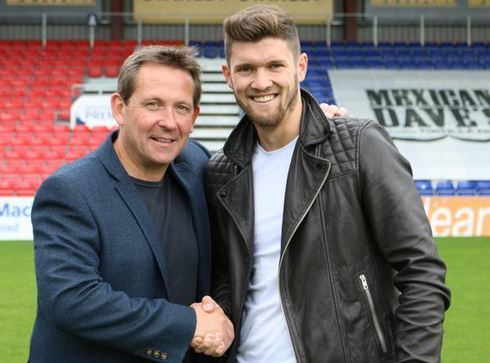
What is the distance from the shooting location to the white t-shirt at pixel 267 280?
2408 mm

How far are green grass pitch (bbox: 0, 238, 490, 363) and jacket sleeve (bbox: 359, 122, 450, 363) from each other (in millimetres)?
3953

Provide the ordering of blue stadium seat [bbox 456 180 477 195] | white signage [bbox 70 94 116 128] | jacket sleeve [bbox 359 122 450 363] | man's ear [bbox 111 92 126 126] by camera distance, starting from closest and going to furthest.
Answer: jacket sleeve [bbox 359 122 450 363]
man's ear [bbox 111 92 126 126]
blue stadium seat [bbox 456 180 477 195]
white signage [bbox 70 94 116 128]

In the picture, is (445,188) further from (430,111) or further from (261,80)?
(261,80)

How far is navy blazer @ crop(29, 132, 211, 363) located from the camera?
2.28 meters

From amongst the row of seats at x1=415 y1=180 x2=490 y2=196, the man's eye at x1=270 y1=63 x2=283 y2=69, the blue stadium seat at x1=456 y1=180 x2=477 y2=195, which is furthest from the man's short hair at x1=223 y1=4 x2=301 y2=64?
the blue stadium seat at x1=456 y1=180 x2=477 y2=195

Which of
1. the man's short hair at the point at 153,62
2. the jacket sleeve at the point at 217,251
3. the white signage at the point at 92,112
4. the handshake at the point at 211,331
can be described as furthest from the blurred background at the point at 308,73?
the handshake at the point at 211,331

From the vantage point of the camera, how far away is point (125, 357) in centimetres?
Answer: 243

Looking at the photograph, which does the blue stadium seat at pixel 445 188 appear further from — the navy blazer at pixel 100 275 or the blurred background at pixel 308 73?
the navy blazer at pixel 100 275

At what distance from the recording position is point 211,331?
2.42m

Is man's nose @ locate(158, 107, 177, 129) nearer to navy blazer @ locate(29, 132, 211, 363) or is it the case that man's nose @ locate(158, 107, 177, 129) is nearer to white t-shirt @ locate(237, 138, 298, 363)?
navy blazer @ locate(29, 132, 211, 363)

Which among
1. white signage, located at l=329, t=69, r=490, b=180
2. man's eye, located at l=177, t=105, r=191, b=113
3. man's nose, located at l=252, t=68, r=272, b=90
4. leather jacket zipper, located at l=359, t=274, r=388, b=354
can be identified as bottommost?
white signage, located at l=329, t=69, r=490, b=180

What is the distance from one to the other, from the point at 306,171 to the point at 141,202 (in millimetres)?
528

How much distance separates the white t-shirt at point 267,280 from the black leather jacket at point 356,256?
0.03 m

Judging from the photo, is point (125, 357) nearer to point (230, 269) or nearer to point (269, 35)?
point (230, 269)
